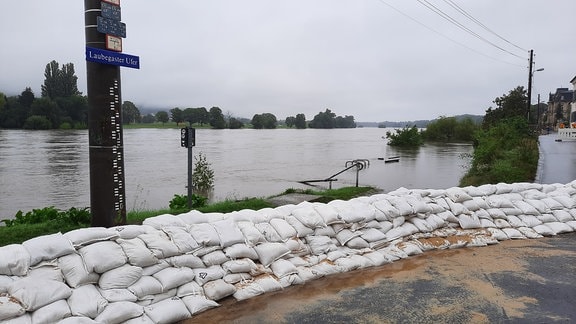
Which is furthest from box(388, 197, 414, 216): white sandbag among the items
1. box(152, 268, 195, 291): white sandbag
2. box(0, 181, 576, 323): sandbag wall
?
box(152, 268, 195, 291): white sandbag

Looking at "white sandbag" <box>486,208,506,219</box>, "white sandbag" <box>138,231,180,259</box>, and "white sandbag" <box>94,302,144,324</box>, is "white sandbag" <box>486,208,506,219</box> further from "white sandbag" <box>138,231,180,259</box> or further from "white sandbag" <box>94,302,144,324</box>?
"white sandbag" <box>94,302,144,324</box>

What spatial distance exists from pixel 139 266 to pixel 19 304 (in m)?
0.70

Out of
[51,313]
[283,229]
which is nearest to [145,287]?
[51,313]

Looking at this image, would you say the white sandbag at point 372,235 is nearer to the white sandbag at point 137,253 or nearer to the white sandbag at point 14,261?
the white sandbag at point 137,253

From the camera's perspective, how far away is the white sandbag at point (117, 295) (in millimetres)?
2541

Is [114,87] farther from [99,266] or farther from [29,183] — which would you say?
[29,183]

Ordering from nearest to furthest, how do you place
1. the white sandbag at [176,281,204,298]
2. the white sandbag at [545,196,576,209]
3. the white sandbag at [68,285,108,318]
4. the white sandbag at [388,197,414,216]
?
the white sandbag at [68,285,108,318], the white sandbag at [176,281,204,298], the white sandbag at [388,197,414,216], the white sandbag at [545,196,576,209]

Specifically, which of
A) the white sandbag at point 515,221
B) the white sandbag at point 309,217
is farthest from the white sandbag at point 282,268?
the white sandbag at point 515,221

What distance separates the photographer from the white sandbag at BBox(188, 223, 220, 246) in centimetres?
316

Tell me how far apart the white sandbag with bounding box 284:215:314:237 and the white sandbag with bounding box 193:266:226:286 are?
80 centimetres

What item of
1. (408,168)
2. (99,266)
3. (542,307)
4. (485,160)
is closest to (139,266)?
(99,266)

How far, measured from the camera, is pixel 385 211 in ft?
13.7

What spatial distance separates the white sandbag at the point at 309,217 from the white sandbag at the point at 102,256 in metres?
1.53

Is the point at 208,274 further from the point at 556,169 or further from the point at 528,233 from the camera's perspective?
the point at 556,169
